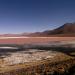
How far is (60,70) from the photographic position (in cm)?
1531

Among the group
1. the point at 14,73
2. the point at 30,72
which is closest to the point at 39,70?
the point at 30,72

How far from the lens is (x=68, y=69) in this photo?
616 inches

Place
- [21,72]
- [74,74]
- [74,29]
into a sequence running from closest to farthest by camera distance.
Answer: [74,74] < [21,72] < [74,29]

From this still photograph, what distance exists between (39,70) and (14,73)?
197 cm

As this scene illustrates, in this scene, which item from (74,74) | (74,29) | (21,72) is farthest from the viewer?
(74,29)

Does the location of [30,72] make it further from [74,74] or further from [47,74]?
[74,74]

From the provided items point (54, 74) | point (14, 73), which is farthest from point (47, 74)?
point (14, 73)

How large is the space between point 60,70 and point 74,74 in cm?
145

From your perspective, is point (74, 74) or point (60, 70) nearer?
point (74, 74)

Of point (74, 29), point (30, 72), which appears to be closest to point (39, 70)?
point (30, 72)

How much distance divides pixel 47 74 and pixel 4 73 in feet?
11.3

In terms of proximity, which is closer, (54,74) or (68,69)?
(54,74)

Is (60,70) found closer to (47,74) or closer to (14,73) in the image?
(47,74)

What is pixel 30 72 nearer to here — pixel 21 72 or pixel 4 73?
pixel 21 72
